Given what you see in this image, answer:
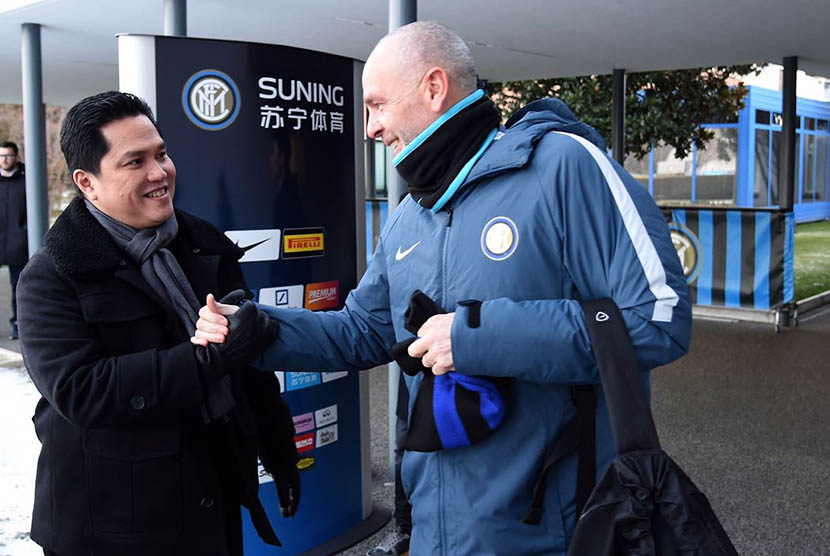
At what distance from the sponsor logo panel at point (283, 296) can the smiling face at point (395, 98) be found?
1.83m

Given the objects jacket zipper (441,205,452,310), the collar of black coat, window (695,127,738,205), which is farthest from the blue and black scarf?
window (695,127,738,205)

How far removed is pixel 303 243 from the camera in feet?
12.9

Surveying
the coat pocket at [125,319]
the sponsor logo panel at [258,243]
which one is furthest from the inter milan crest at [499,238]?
the sponsor logo panel at [258,243]

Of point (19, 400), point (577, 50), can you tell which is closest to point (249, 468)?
point (19, 400)

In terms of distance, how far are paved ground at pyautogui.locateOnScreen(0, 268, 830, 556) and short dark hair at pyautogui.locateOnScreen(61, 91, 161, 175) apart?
2.48 m

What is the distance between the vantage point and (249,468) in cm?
246

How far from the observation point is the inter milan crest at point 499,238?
6.29ft

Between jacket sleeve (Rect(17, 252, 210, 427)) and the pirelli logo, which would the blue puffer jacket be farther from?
the pirelli logo

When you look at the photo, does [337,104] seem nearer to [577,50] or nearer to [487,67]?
[577,50]

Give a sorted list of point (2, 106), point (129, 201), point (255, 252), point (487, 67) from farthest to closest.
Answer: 1. point (2, 106)
2. point (487, 67)
3. point (255, 252)
4. point (129, 201)

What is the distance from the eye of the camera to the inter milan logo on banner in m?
3.54

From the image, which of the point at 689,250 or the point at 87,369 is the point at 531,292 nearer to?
the point at 87,369

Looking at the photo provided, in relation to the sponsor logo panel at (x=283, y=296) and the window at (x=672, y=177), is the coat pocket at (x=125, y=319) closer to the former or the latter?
the sponsor logo panel at (x=283, y=296)

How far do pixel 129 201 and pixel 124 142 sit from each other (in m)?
0.16
